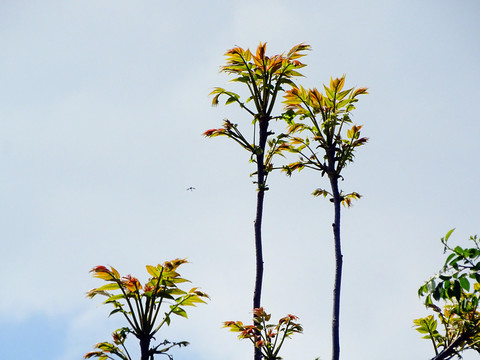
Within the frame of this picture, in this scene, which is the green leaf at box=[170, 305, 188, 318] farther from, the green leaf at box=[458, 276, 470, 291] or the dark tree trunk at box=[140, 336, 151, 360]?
the green leaf at box=[458, 276, 470, 291]

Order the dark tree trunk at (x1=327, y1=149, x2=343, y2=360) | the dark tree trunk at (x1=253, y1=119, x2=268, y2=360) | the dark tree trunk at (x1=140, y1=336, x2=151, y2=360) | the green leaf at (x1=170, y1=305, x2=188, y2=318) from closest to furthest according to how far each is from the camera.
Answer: the dark tree trunk at (x1=140, y1=336, x2=151, y2=360) → the green leaf at (x1=170, y1=305, x2=188, y2=318) → the dark tree trunk at (x1=327, y1=149, x2=343, y2=360) → the dark tree trunk at (x1=253, y1=119, x2=268, y2=360)

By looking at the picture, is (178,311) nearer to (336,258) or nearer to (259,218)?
(259,218)

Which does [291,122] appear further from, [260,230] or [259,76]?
[260,230]

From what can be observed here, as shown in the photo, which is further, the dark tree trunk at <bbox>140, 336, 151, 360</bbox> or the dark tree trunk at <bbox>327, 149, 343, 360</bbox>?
the dark tree trunk at <bbox>327, 149, 343, 360</bbox>

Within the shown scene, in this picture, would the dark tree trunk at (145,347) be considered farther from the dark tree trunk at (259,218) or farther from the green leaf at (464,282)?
the green leaf at (464,282)

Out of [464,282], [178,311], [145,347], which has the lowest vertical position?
[464,282]

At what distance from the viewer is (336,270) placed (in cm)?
758

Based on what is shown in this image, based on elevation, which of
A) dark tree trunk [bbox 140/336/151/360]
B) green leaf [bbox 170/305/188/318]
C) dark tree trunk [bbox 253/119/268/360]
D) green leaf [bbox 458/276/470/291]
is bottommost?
green leaf [bbox 458/276/470/291]

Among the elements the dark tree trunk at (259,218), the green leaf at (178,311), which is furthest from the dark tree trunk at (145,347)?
the dark tree trunk at (259,218)

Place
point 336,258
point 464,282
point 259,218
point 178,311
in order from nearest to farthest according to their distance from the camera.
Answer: point 464,282 → point 178,311 → point 336,258 → point 259,218

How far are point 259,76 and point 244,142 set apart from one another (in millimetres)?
1038

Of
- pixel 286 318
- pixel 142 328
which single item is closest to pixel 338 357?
pixel 286 318

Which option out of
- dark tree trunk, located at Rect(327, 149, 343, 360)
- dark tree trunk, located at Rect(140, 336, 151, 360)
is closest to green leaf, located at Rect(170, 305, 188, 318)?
dark tree trunk, located at Rect(140, 336, 151, 360)

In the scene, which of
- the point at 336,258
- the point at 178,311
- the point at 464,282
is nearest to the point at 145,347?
the point at 178,311
